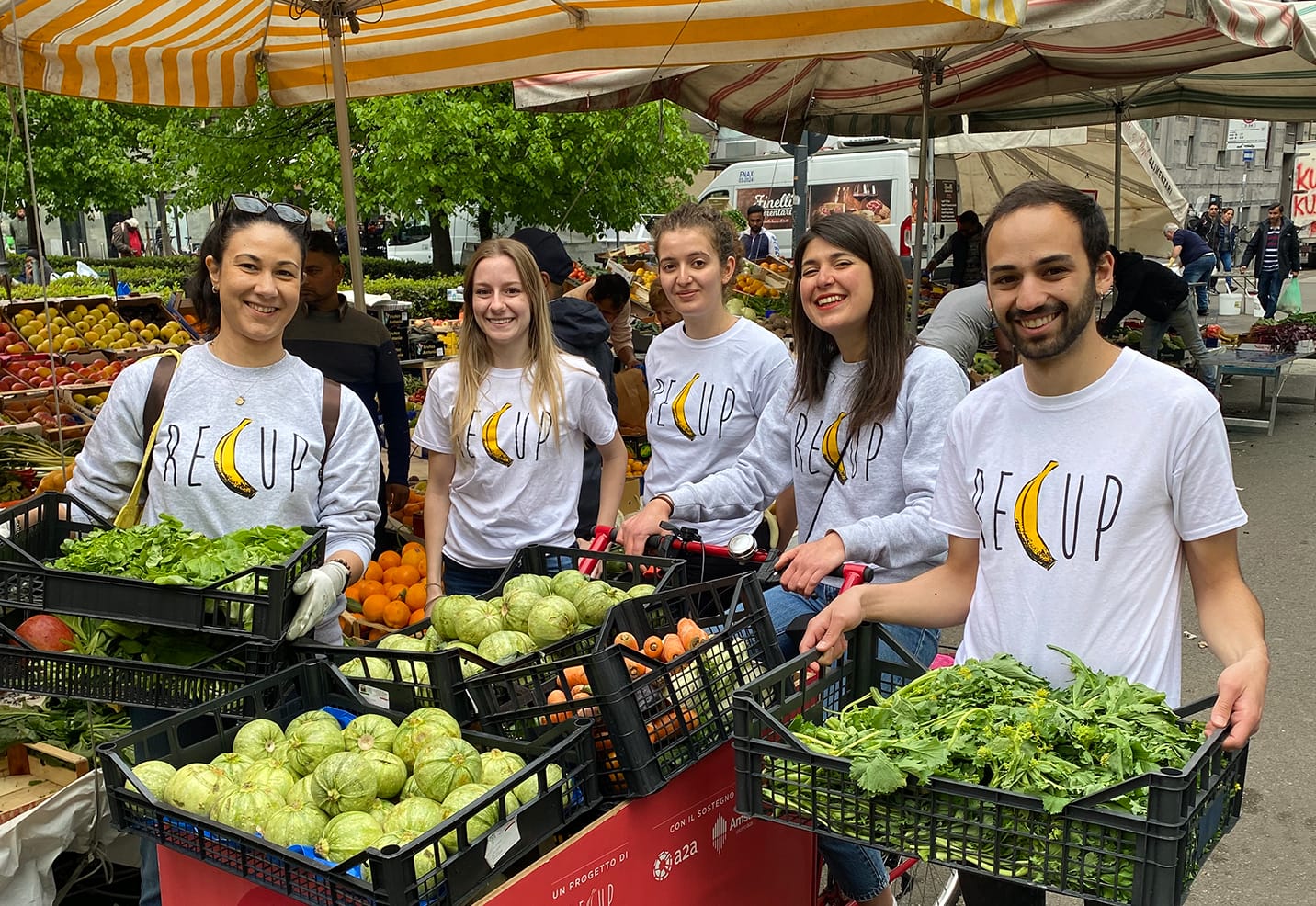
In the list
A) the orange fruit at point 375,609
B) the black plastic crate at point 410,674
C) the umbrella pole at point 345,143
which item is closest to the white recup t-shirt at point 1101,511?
the black plastic crate at point 410,674

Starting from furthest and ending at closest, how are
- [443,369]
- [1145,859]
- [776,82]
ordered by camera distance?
1. [776,82]
2. [443,369]
3. [1145,859]

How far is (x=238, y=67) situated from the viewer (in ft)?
19.8

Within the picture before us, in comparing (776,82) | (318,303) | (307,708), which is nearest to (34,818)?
(307,708)

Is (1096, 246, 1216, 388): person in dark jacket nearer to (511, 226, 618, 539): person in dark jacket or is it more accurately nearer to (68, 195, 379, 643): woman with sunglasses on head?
(511, 226, 618, 539): person in dark jacket

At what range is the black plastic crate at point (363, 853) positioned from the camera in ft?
6.28

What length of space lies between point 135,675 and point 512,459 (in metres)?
1.46

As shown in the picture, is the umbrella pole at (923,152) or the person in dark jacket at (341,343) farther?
the umbrella pole at (923,152)

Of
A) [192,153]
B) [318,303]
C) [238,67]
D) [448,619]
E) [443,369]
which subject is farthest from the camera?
[192,153]

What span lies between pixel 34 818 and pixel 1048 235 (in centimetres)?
309

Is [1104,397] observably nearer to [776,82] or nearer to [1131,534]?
[1131,534]

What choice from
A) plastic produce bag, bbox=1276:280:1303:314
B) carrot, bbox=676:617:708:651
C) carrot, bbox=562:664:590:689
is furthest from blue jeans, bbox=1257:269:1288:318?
carrot, bbox=562:664:590:689

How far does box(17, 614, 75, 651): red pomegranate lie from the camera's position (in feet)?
9.21

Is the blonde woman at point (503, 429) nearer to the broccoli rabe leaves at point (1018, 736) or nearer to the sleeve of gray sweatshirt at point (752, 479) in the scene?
the sleeve of gray sweatshirt at point (752, 479)

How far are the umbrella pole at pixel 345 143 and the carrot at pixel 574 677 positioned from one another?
3.16 metres
